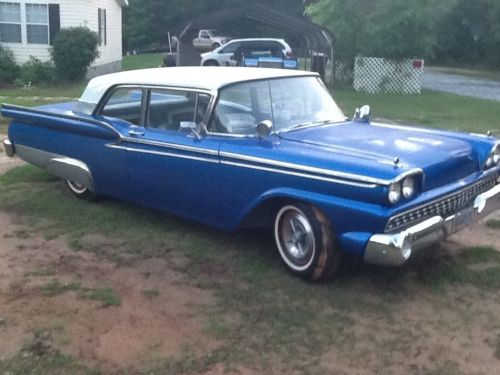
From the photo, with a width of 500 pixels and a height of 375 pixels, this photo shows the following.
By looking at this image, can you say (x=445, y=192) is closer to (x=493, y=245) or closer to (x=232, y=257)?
(x=493, y=245)

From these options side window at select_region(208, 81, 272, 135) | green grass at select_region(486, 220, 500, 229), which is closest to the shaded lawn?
green grass at select_region(486, 220, 500, 229)

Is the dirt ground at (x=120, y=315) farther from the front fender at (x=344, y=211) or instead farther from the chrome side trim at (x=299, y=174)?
the chrome side trim at (x=299, y=174)

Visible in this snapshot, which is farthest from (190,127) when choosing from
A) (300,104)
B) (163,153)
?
(300,104)

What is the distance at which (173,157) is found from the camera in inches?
219

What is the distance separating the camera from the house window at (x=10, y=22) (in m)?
20.3

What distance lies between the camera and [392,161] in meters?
4.51

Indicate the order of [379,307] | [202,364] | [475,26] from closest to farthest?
[202,364], [379,307], [475,26]

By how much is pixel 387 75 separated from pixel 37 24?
34.4ft

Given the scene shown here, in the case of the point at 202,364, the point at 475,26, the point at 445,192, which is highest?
the point at 475,26

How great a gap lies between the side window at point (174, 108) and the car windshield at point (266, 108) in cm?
18

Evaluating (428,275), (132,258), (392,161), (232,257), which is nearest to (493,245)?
(428,275)

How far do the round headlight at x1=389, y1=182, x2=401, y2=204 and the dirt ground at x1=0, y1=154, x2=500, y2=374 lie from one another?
705 mm

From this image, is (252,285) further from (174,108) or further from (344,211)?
(174,108)

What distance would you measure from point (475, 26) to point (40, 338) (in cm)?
3690
